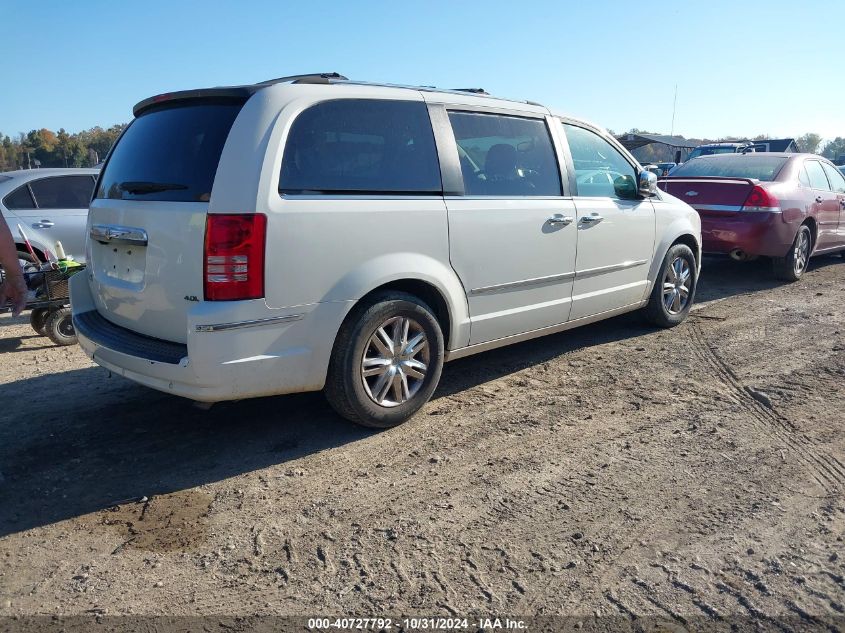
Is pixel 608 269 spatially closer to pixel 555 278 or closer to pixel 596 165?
pixel 555 278

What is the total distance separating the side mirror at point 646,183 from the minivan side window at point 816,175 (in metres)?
4.86

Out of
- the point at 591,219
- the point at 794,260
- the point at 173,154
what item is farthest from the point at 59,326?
Result: the point at 794,260

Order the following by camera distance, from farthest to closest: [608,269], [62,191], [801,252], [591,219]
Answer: [801,252] < [62,191] < [608,269] < [591,219]

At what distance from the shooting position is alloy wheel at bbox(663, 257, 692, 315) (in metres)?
6.37

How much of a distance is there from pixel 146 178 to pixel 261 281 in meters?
1.02

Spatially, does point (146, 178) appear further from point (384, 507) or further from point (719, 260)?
point (719, 260)

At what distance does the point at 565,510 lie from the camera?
321 cm

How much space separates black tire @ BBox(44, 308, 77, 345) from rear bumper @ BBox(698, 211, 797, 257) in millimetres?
7287

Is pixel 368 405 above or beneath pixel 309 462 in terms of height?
above

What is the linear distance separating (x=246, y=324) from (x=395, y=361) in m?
1.01

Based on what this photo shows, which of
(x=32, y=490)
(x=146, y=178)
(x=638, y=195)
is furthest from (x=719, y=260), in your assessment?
(x=32, y=490)

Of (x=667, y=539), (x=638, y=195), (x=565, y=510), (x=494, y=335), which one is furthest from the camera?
(x=638, y=195)

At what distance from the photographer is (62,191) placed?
8.14m

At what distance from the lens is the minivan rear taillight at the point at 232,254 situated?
335 cm
